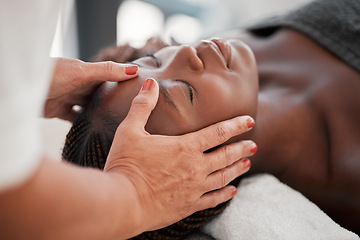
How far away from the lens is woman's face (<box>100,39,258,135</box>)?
0.76 m

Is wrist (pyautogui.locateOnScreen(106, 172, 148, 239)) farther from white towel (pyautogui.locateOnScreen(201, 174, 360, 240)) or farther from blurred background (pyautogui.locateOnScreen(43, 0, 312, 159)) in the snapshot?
blurred background (pyautogui.locateOnScreen(43, 0, 312, 159))

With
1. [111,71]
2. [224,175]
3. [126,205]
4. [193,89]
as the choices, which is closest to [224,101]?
[193,89]

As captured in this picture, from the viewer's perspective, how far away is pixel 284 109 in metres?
1.09

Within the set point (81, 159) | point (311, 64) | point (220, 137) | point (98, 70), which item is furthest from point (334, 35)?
point (81, 159)

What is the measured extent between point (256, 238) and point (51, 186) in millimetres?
521

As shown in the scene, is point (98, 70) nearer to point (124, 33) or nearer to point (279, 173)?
point (279, 173)

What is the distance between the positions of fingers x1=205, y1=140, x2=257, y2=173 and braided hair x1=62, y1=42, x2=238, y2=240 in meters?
0.16

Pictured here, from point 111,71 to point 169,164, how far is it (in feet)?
0.99

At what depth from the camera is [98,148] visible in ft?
2.51

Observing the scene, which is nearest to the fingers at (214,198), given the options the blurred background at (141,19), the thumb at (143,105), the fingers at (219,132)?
the fingers at (219,132)

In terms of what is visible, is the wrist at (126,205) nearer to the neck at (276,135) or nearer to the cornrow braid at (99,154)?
the cornrow braid at (99,154)

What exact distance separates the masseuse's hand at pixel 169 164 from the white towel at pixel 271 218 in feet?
0.26

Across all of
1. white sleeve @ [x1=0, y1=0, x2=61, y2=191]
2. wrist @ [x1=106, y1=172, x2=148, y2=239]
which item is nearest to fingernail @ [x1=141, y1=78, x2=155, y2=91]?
wrist @ [x1=106, y1=172, x2=148, y2=239]

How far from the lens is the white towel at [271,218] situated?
76cm
